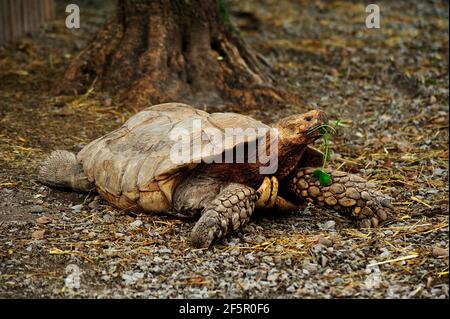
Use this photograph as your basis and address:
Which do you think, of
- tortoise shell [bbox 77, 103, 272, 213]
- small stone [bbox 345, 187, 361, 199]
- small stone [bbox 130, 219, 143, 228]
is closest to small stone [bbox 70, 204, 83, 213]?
tortoise shell [bbox 77, 103, 272, 213]

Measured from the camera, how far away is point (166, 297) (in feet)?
10.6

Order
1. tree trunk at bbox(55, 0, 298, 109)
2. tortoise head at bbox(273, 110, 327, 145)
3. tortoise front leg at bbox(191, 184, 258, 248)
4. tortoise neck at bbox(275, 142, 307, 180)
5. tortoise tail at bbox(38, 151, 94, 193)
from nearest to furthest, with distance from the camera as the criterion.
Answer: tortoise front leg at bbox(191, 184, 258, 248)
tortoise head at bbox(273, 110, 327, 145)
tortoise neck at bbox(275, 142, 307, 180)
tortoise tail at bbox(38, 151, 94, 193)
tree trunk at bbox(55, 0, 298, 109)

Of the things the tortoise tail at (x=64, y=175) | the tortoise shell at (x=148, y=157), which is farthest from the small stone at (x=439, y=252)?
the tortoise tail at (x=64, y=175)

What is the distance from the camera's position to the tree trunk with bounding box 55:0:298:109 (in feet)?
20.7

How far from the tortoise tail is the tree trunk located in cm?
162

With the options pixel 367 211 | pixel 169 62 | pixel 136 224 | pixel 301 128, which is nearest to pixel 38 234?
pixel 136 224

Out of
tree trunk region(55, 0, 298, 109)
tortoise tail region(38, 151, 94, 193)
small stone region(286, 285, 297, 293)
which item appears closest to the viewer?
small stone region(286, 285, 297, 293)

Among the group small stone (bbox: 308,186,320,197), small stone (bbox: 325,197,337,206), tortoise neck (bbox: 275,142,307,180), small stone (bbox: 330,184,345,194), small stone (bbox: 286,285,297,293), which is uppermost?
tortoise neck (bbox: 275,142,307,180)

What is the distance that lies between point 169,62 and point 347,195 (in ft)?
9.05

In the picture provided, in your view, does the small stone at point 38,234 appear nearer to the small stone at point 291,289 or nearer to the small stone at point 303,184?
the small stone at point 291,289

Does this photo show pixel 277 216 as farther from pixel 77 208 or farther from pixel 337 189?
pixel 77 208

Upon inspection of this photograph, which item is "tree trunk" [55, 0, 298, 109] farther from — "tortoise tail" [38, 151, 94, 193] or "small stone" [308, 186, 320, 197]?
"small stone" [308, 186, 320, 197]

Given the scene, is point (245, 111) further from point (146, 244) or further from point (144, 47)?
point (146, 244)

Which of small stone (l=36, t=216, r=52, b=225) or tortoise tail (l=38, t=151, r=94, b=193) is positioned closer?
small stone (l=36, t=216, r=52, b=225)
